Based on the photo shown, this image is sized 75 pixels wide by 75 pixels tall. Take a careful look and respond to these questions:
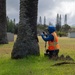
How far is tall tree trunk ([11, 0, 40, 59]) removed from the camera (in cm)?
1273

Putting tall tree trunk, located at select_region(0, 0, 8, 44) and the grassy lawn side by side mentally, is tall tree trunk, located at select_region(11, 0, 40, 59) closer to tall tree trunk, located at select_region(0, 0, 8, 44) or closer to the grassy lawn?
the grassy lawn

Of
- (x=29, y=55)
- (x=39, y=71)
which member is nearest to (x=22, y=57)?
(x=29, y=55)

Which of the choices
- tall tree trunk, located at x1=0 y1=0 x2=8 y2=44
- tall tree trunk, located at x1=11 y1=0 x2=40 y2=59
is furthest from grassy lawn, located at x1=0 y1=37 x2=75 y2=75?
tall tree trunk, located at x1=0 y1=0 x2=8 y2=44

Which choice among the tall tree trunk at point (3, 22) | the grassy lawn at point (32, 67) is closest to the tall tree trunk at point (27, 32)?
the grassy lawn at point (32, 67)

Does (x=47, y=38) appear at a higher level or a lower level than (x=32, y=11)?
lower

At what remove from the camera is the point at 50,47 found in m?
12.7

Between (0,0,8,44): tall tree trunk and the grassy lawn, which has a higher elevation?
(0,0,8,44): tall tree trunk

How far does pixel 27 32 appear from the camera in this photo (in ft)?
42.6

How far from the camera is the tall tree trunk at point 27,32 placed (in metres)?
12.7

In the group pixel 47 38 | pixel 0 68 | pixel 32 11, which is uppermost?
pixel 32 11

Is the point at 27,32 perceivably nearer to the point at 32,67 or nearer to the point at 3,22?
the point at 32,67

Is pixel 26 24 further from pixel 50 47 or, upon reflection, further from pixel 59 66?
pixel 59 66

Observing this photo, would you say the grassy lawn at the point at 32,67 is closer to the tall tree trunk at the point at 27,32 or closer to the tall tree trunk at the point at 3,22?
the tall tree trunk at the point at 27,32

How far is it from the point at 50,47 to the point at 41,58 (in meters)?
0.57
